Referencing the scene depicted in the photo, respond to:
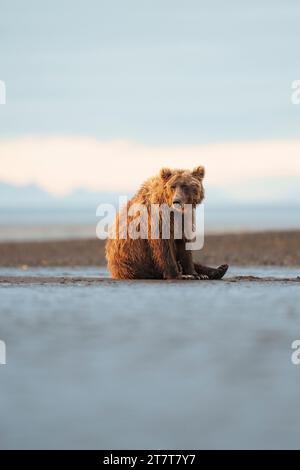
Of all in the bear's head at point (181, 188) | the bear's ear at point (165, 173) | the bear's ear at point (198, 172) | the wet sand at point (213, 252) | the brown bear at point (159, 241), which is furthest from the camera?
the wet sand at point (213, 252)

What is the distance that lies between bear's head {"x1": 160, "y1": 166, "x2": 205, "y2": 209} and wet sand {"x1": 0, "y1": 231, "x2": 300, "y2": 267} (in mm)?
9445

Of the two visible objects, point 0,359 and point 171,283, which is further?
point 171,283

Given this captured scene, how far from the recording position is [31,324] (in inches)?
337

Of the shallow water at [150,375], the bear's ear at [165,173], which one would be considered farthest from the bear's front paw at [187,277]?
the shallow water at [150,375]

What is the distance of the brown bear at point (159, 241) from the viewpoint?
12547 millimetres

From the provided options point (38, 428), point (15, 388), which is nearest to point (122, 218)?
point (15, 388)

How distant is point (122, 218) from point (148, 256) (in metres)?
0.65

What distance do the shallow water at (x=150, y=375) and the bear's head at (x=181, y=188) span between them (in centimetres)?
244

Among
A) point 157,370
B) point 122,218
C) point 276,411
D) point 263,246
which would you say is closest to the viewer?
point 276,411

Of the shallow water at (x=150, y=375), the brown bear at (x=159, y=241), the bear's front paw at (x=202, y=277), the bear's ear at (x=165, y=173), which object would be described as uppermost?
the bear's ear at (x=165, y=173)

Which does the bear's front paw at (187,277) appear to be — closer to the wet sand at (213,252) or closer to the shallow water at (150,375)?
the shallow water at (150,375)

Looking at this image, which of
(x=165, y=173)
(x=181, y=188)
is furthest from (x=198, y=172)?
(x=181, y=188)

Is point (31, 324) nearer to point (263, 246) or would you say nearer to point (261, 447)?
point (261, 447)

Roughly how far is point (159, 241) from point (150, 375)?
639cm
